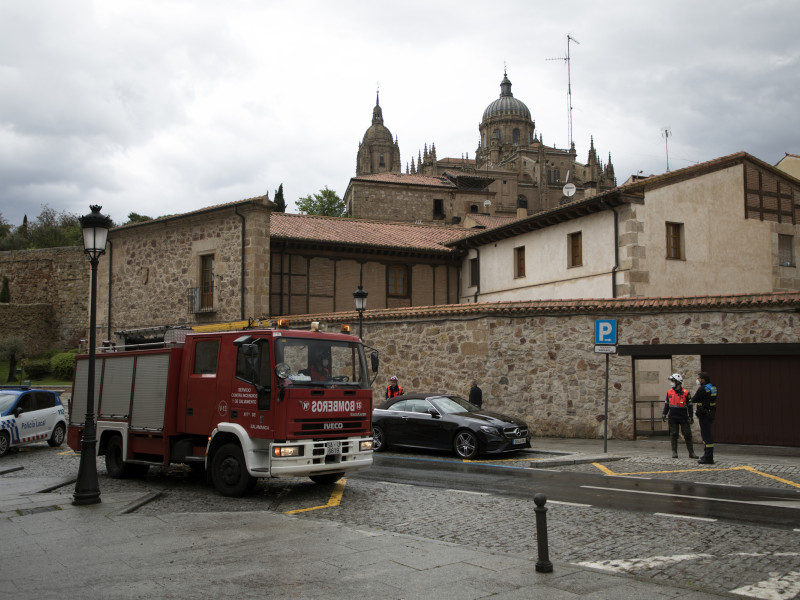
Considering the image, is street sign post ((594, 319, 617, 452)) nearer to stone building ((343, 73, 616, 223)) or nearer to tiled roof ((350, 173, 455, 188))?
stone building ((343, 73, 616, 223))

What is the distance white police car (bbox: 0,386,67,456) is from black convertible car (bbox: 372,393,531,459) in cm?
892

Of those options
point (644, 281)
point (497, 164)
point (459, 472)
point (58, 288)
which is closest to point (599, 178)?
point (497, 164)

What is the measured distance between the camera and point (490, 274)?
3031 cm

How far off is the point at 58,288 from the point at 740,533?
54.1 m

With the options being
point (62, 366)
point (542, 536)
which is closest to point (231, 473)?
point (542, 536)

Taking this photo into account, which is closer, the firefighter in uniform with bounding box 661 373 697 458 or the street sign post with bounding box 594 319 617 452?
the firefighter in uniform with bounding box 661 373 697 458

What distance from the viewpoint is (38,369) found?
135ft

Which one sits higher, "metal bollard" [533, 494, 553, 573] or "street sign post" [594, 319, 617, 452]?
"street sign post" [594, 319, 617, 452]

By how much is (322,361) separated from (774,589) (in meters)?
6.55

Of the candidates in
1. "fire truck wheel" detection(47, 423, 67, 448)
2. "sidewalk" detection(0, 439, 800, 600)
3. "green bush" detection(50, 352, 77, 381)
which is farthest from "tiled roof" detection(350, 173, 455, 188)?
"sidewalk" detection(0, 439, 800, 600)

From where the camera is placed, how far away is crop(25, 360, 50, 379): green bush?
40.7 meters

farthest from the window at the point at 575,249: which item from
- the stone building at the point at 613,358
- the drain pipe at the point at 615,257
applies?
the stone building at the point at 613,358

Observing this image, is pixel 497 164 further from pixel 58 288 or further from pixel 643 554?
pixel 643 554

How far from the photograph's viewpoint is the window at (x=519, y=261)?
28578mm
